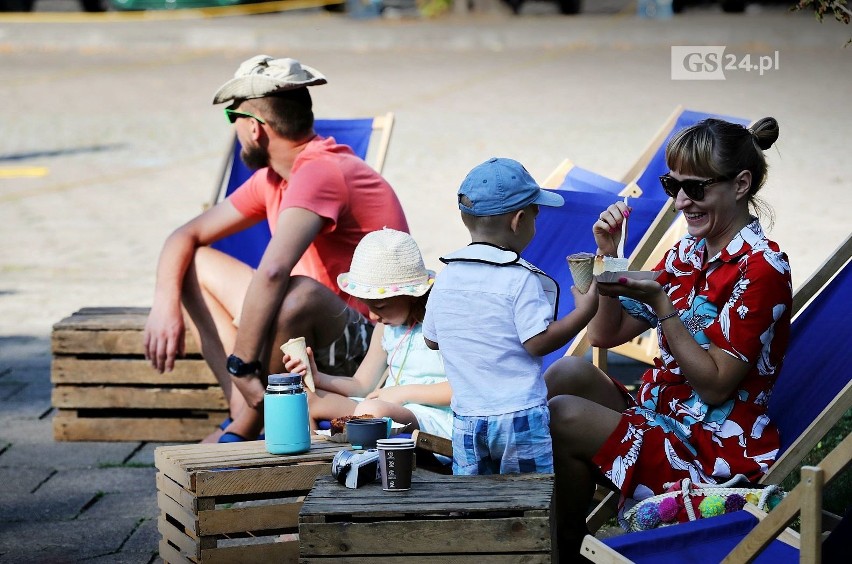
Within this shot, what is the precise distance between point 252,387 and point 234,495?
100 cm

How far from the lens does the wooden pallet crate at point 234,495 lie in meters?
3.31

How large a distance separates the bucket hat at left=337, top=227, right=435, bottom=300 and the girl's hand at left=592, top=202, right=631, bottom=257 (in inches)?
26.7

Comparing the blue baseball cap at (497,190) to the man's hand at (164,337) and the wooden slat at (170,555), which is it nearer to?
the wooden slat at (170,555)

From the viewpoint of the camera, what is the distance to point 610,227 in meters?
3.30

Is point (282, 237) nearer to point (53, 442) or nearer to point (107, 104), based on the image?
point (53, 442)

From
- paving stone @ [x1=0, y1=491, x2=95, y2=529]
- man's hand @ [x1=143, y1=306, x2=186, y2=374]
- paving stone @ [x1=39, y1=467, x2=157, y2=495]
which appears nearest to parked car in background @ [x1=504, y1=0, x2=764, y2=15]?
man's hand @ [x1=143, y1=306, x2=186, y2=374]

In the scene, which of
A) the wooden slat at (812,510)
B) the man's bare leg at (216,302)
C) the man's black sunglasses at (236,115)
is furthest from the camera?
the man's bare leg at (216,302)

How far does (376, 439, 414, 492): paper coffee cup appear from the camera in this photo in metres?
2.90

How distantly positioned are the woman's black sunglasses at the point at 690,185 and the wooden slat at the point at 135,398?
2282 millimetres

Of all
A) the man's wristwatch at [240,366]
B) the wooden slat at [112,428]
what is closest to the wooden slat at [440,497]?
the man's wristwatch at [240,366]

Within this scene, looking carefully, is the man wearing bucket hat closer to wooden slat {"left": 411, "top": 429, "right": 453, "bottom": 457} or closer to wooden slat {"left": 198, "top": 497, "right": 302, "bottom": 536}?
wooden slat {"left": 198, "top": 497, "right": 302, "bottom": 536}

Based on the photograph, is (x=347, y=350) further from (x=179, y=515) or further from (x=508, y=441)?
(x=508, y=441)

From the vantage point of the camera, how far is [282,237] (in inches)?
168

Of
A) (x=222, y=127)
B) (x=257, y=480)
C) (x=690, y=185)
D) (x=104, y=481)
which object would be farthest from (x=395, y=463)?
(x=222, y=127)
